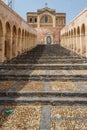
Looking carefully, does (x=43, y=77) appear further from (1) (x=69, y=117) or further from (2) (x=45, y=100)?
(1) (x=69, y=117)

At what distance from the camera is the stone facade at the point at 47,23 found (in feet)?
155


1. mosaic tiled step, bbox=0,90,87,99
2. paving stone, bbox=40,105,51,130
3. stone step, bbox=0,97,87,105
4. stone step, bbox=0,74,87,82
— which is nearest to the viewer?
paving stone, bbox=40,105,51,130

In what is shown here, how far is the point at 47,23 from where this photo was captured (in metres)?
54.0

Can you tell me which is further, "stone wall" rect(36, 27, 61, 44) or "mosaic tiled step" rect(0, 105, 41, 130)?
"stone wall" rect(36, 27, 61, 44)

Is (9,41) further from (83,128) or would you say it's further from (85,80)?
(83,128)

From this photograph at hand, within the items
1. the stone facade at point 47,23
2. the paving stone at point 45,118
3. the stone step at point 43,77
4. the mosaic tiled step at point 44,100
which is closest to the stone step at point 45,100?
the mosaic tiled step at point 44,100

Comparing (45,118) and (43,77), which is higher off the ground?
(43,77)

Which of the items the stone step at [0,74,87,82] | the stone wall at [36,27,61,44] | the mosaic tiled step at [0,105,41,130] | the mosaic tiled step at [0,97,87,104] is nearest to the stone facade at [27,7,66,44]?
the stone wall at [36,27,61,44]

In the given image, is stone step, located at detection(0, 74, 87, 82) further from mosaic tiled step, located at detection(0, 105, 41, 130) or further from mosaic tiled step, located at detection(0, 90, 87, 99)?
mosaic tiled step, located at detection(0, 105, 41, 130)

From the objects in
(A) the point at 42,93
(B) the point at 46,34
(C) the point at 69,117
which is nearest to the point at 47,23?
(B) the point at 46,34

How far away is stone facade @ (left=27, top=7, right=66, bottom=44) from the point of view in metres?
47.3

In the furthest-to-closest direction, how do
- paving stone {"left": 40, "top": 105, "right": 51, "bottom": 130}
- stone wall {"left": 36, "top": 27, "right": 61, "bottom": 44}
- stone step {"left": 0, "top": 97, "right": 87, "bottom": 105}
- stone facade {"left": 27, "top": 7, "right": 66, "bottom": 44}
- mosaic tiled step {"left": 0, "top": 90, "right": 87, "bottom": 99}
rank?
stone facade {"left": 27, "top": 7, "right": 66, "bottom": 44} < stone wall {"left": 36, "top": 27, "right": 61, "bottom": 44} < mosaic tiled step {"left": 0, "top": 90, "right": 87, "bottom": 99} < stone step {"left": 0, "top": 97, "right": 87, "bottom": 105} < paving stone {"left": 40, "top": 105, "right": 51, "bottom": 130}

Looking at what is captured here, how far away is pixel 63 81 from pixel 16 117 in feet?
15.4

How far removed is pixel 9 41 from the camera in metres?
16.4
